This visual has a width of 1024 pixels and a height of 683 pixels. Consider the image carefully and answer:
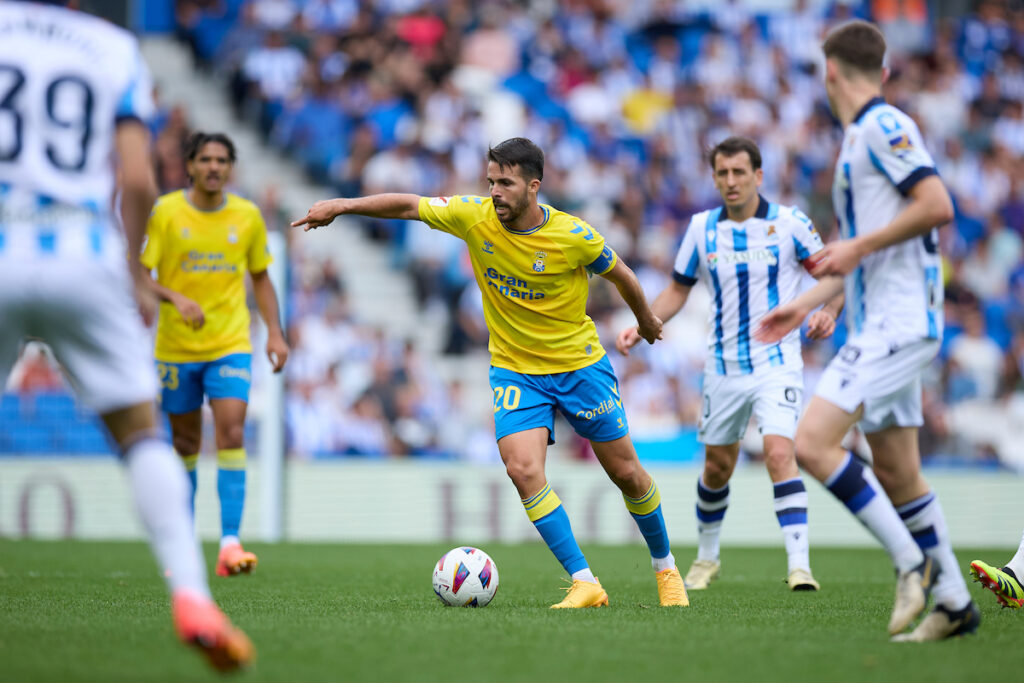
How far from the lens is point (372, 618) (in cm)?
580

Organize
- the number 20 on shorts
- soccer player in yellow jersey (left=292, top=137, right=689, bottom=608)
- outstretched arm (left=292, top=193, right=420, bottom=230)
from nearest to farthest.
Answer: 1. outstretched arm (left=292, top=193, right=420, bottom=230)
2. soccer player in yellow jersey (left=292, top=137, right=689, bottom=608)
3. the number 20 on shorts

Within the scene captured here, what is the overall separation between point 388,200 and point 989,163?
1616cm

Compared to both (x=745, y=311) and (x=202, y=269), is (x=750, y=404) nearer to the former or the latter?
(x=745, y=311)

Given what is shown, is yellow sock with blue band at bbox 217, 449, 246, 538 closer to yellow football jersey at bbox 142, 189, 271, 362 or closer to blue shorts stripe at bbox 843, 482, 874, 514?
yellow football jersey at bbox 142, 189, 271, 362

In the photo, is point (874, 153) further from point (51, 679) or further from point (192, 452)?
point (192, 452)

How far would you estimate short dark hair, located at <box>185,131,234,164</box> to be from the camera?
8.48m

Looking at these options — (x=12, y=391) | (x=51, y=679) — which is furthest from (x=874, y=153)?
(x=12, y=391)

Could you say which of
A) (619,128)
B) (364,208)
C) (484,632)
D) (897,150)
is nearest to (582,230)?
(364,208)

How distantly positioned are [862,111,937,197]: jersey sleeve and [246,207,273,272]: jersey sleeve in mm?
5002

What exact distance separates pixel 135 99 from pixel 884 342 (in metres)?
2.95

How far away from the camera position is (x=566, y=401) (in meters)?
6.47

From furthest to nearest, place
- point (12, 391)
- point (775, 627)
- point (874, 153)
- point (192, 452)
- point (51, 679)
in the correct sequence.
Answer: point (12, 391) → point (192, 452) → point (775, 627) → point (874, 153) → point (51, 679)

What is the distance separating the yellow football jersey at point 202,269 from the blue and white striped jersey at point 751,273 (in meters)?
3.05

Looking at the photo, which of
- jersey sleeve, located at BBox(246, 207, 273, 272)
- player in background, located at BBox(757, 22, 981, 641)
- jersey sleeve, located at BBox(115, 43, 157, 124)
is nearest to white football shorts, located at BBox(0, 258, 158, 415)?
jersey sleeve, located at BBox(115, 43, 157, 124)
